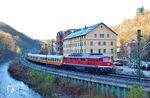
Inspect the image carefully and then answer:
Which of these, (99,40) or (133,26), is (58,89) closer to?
(99,40)

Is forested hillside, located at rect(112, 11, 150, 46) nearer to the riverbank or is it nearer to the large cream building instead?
the large cream building

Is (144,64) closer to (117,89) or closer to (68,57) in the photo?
(68,57)

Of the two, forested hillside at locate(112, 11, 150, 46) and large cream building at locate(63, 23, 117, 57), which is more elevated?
forested hillside at locate(112, 11, 150, 46)

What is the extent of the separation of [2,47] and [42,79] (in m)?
120

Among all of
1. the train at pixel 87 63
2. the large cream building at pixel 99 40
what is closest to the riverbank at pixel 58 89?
the train at pixel 87 63

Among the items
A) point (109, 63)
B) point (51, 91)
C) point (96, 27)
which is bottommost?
point (51, 91)

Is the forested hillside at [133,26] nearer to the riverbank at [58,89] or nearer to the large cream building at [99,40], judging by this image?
the large cream building at [99,40]

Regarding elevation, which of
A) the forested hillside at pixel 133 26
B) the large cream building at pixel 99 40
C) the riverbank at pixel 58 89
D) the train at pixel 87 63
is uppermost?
the forested hillside at pixel 133 26

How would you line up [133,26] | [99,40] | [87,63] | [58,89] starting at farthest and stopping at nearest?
[133,26]
[99,40]
[87,63]
[58,89]

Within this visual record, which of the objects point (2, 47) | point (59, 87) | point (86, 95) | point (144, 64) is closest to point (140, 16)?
point (2, 47)

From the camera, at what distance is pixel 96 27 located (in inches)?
4245

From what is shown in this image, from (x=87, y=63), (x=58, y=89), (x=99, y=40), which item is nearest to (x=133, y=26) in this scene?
(x=99, y=40)

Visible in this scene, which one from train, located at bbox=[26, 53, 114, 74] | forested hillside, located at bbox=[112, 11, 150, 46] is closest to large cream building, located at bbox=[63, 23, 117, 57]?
train, located at bbox=[26, 53, 114, 74]

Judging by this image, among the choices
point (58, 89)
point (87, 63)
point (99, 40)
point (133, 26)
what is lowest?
point (58, 89)
